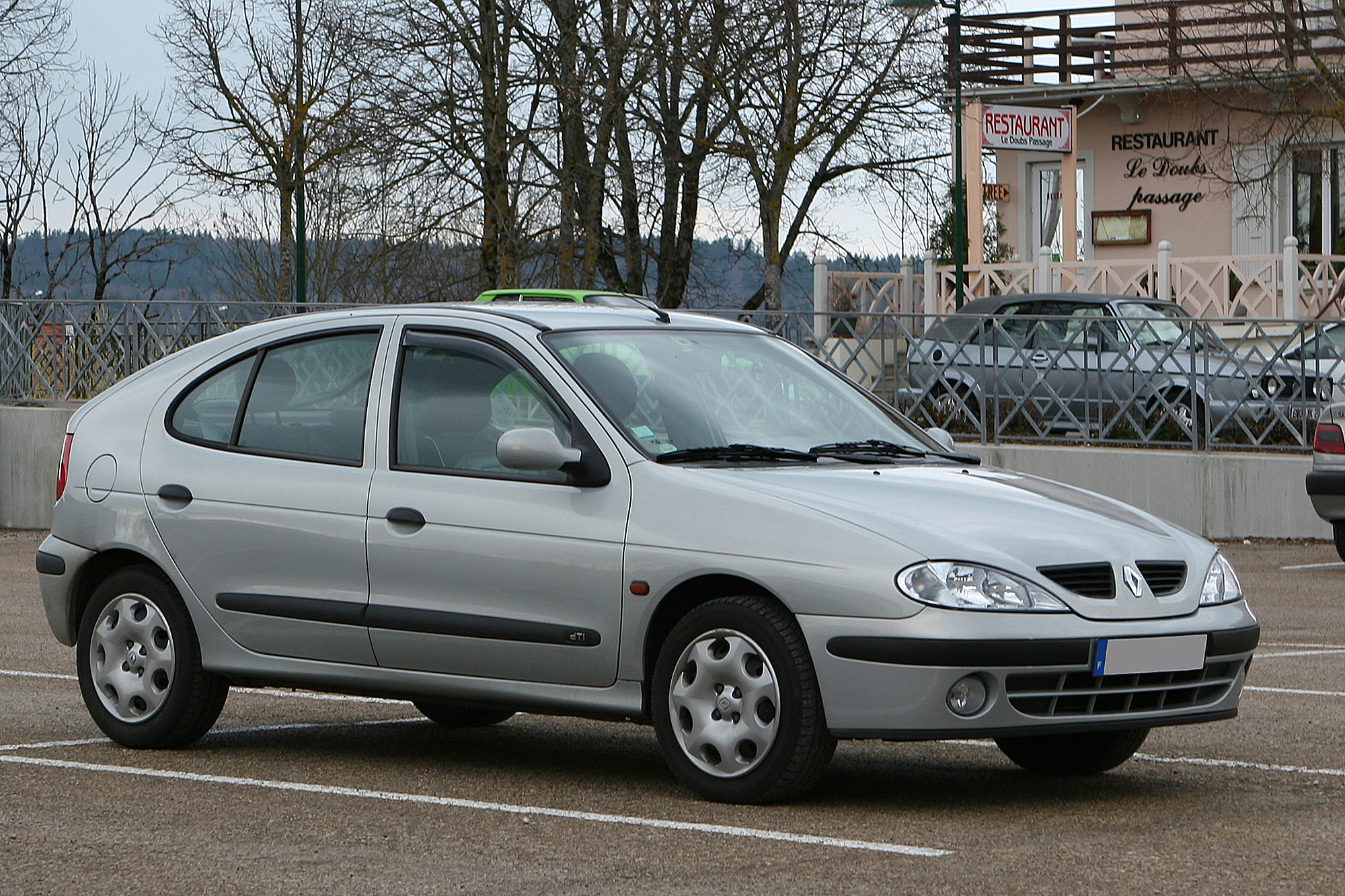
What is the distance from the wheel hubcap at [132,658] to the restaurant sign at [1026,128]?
2353cm

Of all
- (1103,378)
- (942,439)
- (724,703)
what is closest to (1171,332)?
(1103,378)

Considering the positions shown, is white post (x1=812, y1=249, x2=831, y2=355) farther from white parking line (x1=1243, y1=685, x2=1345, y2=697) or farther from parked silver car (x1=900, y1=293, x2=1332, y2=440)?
white parking line (x1=1243, y1=685, x2=1345, y2=697)

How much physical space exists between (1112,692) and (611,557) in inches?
61.4

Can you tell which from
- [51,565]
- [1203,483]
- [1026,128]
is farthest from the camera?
[1026,128]

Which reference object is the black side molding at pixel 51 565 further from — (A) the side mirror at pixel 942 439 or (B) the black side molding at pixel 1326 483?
(B) the black side molding at pixel 1326 483

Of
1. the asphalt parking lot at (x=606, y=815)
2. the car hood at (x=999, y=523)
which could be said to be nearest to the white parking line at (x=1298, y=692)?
the asphalt parking lot at (x=606, y=815)

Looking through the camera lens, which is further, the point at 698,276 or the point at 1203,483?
the point at 698,276

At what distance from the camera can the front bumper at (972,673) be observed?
5.86m

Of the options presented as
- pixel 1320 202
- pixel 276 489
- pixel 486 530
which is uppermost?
pixel 1320 202

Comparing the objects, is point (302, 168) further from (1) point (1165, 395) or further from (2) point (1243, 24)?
(1) point (1165, 395)

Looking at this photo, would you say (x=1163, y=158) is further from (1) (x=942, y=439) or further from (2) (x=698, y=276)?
(1) (x=942, y=439)

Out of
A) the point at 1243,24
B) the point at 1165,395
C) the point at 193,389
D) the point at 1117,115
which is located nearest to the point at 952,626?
the point at 193,389

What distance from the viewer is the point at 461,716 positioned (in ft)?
27.2

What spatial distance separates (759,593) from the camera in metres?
6.21
